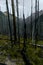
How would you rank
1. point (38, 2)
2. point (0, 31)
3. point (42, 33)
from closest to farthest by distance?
point (38, 2)
point (42, 33)
point (0, 31)

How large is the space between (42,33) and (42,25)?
0.63m

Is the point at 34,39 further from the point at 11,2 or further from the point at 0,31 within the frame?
the point at 0,31

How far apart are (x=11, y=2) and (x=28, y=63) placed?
149 inches

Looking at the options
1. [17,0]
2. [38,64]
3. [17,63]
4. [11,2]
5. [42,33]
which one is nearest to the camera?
[38,64]

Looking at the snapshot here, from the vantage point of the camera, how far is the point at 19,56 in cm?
541

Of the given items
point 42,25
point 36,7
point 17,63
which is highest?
point 36,7

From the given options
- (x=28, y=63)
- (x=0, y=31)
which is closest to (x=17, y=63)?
(x=28, y=63)

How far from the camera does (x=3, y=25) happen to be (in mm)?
16000

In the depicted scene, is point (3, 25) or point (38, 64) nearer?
point (38, 64)

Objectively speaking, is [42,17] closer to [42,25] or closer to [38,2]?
[42,25]

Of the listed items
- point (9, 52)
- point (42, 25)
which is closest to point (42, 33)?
point (42, 25)

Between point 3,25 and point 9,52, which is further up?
point 3,25

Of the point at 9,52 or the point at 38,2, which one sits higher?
the point at 38,2

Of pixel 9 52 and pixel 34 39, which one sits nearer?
pixel 9 52
